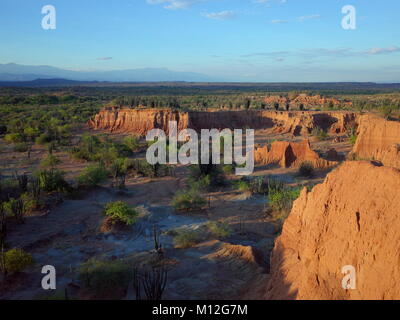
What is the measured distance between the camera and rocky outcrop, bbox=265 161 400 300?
4316 millimetres

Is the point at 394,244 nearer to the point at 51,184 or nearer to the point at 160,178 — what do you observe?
the point at 51,184

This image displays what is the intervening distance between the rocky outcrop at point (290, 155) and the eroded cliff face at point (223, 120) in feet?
45.0

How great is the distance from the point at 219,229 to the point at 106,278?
433 centimetres

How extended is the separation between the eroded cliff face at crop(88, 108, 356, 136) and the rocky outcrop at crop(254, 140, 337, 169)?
1371 cm

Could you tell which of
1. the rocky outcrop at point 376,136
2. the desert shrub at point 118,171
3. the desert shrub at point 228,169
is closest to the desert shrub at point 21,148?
the desert shrub at point 118,171

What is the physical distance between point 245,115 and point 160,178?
22.7 m

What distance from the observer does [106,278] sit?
25.3 feet

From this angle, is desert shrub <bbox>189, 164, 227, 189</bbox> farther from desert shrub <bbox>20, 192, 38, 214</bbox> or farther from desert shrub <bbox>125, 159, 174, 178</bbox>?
desert shrub <bbox>20, 192, 38, 214</bbox>

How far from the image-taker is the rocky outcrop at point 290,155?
62.6 feet

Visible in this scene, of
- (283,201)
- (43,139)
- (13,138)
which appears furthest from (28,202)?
(13,138)

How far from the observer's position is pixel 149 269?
8750 millimetres

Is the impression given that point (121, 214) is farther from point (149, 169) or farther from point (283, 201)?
point (149, 169)
